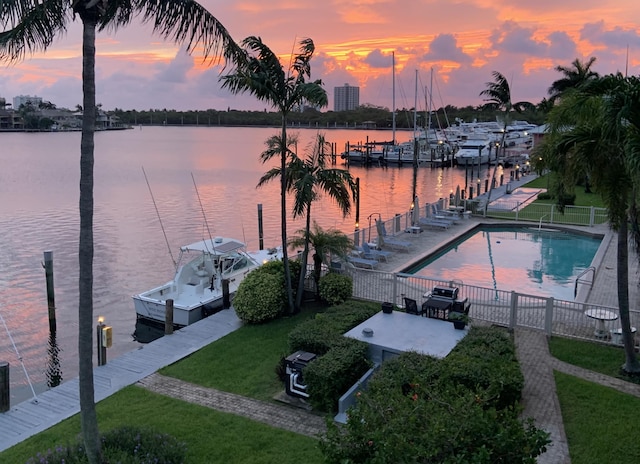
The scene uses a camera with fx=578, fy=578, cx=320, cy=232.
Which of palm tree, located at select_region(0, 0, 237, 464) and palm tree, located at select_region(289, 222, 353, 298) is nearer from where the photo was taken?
palm tree, located at select_region(0, 0, 237, 464)

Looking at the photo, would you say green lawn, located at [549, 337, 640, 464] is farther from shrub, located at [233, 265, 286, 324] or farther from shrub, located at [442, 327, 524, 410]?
shrub, located at [233, 265, 286, 324]

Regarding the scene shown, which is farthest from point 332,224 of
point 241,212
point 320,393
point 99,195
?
point 320,393

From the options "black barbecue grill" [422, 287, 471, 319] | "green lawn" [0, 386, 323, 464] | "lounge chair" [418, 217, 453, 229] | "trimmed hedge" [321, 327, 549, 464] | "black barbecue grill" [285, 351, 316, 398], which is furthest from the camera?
"lounge chair" [418, 217, 453, 229]

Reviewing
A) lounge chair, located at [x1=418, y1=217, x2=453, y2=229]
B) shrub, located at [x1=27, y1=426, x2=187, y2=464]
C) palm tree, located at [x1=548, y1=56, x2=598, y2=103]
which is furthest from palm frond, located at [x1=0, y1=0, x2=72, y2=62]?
→ palm tree, located at [x1=548, y1=56, x2=598, y2=103]

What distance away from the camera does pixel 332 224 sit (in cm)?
3722

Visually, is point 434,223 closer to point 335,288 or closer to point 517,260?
point 517,260

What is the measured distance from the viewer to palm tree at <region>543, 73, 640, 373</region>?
370 inches

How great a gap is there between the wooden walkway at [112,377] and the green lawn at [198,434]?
42cm

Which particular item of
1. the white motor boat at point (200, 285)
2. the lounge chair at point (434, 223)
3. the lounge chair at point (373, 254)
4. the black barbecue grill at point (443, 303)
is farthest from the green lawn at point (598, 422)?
the lounge chair at point (434, 223)

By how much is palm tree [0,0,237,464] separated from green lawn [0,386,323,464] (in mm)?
1950

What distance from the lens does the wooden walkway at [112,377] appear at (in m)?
10.2

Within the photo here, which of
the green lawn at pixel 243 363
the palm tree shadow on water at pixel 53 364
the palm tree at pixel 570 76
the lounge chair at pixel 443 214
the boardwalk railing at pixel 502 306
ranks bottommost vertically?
the palm tree shadow on water at pixel 53 364

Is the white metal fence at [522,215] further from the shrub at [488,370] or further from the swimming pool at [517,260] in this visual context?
the shrub at [488,370]

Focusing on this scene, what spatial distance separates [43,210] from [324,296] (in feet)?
107
